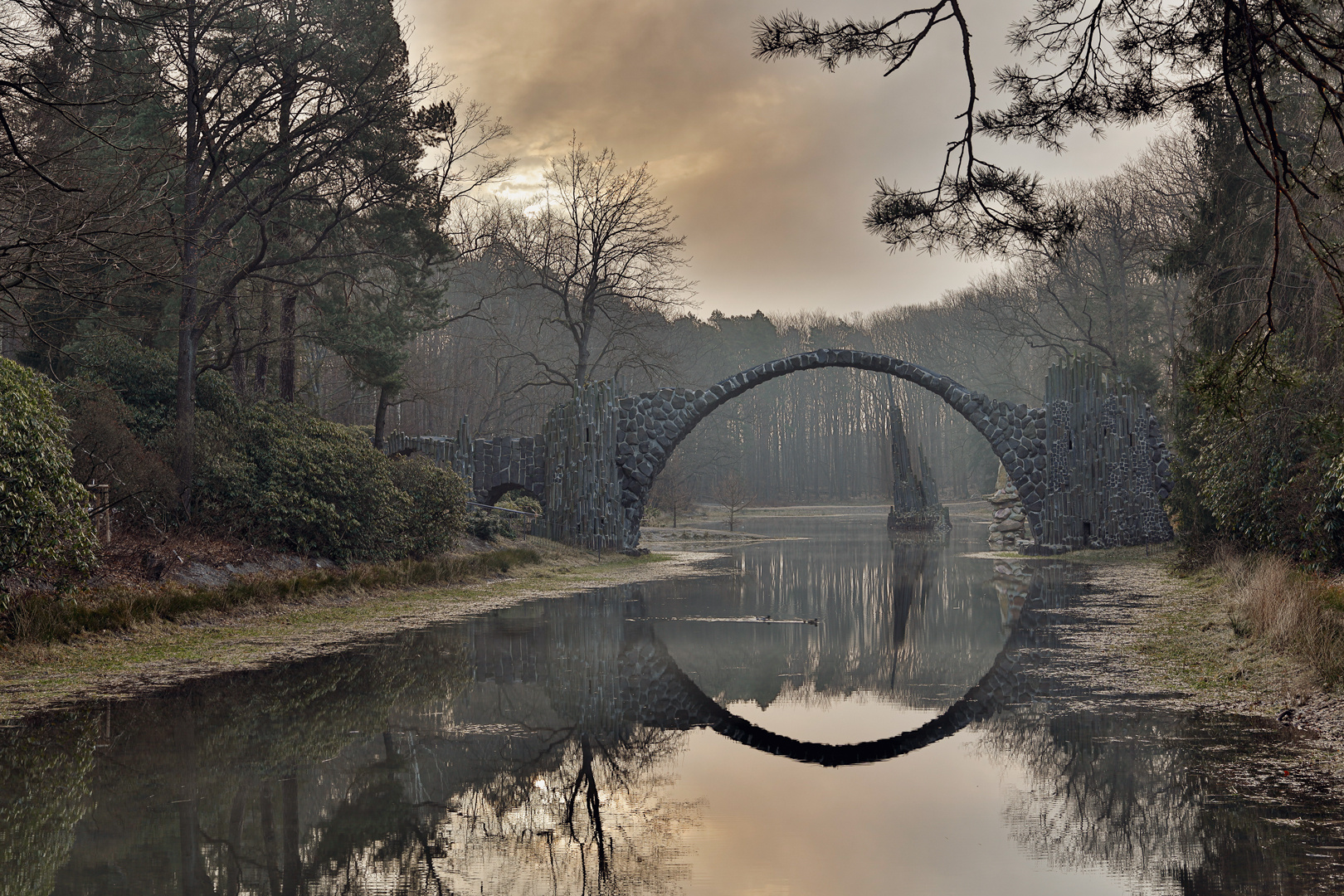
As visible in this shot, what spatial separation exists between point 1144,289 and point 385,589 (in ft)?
99.5

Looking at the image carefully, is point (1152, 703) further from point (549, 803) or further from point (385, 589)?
point (385, 589)

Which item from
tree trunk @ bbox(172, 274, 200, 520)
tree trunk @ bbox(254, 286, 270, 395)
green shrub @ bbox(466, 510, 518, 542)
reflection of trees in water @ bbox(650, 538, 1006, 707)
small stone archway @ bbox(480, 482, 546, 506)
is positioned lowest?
reflection of trees in water @ bbox(650, 538, 1006, 707)

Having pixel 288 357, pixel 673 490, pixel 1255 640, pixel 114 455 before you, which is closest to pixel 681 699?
pixel 1255 640

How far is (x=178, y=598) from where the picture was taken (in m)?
11.3

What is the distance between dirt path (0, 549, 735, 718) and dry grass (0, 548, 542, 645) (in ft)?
0.46

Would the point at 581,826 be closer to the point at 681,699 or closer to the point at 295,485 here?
the point at 681,699

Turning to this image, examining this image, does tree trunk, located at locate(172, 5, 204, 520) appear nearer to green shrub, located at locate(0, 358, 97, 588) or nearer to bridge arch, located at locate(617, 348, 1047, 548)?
green shrub, located at locate(0, 358, 97, 588)

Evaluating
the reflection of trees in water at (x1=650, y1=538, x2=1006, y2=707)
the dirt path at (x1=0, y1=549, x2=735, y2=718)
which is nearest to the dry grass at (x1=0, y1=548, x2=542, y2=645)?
the dirt path at (x1=0, y1=549, x2=735, y2=718)

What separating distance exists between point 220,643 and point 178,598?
124 centimetres

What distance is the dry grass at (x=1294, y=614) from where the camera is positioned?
7410 millimetres

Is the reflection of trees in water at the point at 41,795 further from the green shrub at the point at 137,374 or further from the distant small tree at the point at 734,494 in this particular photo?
the distant small tree at the point at 734,494

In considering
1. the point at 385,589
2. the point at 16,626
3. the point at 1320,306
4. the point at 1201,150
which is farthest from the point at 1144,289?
the point at 16,626

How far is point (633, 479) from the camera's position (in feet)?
80.1

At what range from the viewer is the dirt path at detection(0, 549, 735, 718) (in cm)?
817
